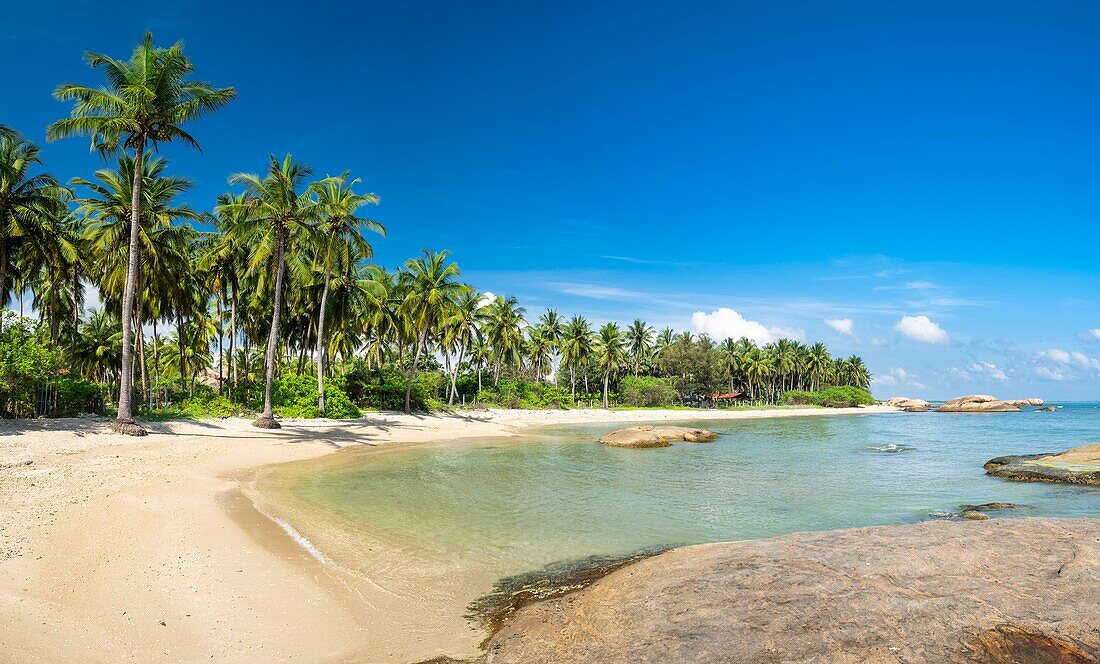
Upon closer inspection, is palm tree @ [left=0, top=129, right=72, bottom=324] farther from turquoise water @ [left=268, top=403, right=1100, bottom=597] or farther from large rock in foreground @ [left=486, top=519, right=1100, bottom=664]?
large rock in foreground @ [left=486, top=519, right=1100, bottom=664]

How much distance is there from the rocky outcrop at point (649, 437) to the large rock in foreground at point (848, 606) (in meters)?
22.9

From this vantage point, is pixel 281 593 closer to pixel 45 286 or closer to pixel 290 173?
pixel 290 173

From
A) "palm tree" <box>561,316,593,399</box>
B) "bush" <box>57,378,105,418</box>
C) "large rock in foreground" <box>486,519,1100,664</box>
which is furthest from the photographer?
"palm tree" <box>561,316,593,399</box>

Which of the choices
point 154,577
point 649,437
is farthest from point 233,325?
point 154,577

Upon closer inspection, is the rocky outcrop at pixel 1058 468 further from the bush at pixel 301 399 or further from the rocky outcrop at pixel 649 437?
the bush at pixel 301 399

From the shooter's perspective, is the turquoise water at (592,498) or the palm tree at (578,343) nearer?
the turquoise water at (592,498)

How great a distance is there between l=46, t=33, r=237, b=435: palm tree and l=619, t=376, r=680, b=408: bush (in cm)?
6396

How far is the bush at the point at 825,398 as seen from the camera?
342ft

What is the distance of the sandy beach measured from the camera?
5.77 meters

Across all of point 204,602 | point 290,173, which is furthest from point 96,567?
point 290,173

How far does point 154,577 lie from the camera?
7.33m

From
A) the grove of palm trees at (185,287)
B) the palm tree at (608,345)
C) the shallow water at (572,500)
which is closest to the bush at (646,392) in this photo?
the palm tree at (608,345)

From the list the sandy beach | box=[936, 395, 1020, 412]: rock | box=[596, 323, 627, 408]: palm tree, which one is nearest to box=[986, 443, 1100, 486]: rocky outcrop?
the sandy beach

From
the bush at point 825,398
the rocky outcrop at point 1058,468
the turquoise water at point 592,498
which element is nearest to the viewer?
the turquoise water at point 592,498
